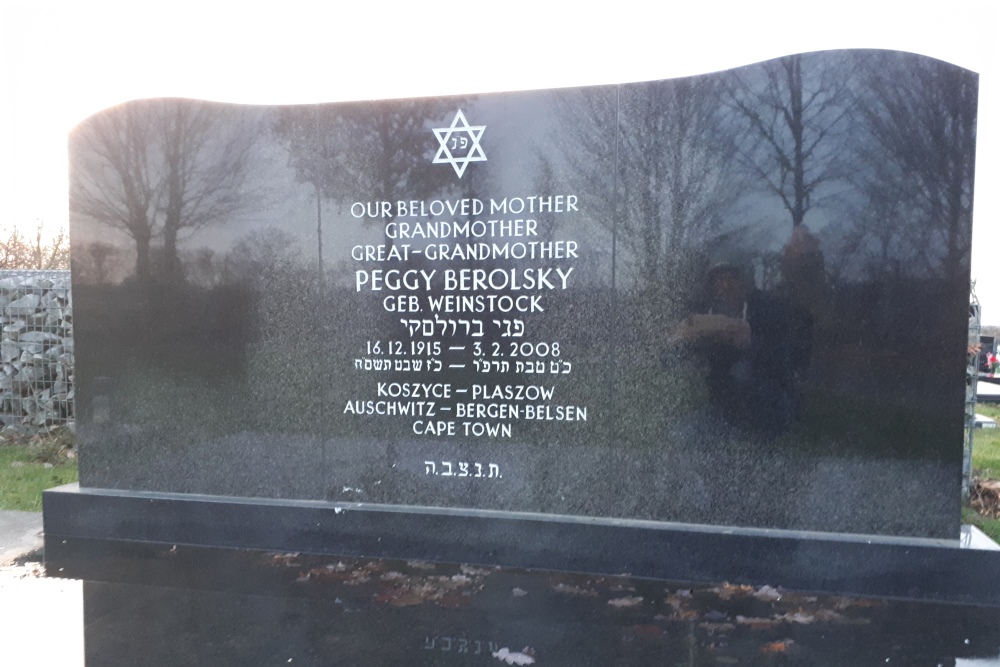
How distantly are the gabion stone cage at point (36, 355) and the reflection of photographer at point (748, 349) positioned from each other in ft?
23.1

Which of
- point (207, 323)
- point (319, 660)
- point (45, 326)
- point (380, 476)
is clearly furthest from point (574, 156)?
point (45, 326)

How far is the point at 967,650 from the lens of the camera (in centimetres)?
345

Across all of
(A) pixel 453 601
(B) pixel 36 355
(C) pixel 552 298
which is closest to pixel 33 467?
(B) pixel 36 355

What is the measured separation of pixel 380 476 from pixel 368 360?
706 millimetres

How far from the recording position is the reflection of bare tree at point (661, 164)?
4.26m

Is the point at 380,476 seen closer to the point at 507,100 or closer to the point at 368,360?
the point at 368,360

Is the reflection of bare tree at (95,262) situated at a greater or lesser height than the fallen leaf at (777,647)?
greater

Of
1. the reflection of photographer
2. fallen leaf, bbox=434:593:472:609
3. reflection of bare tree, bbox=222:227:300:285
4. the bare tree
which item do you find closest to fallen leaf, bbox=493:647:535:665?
fallen leaf, bbox=434:593:472:609

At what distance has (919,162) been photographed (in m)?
4.03

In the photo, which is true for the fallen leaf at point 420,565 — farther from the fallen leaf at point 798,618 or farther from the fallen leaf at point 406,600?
the fallen leaf at point 798,618

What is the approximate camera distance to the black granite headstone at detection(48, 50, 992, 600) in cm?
409

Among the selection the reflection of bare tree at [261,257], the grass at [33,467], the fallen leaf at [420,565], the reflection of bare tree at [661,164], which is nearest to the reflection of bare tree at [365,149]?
the reflection of bare tree at [261,257]

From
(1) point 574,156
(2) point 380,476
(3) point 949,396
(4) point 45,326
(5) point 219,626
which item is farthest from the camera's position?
(4) point 45,326

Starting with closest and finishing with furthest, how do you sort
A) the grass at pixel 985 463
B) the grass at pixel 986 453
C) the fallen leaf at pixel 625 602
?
the fallen leaf at pixel 625 602
the grass at pixel 985 463
the grass at pixel 986 453
